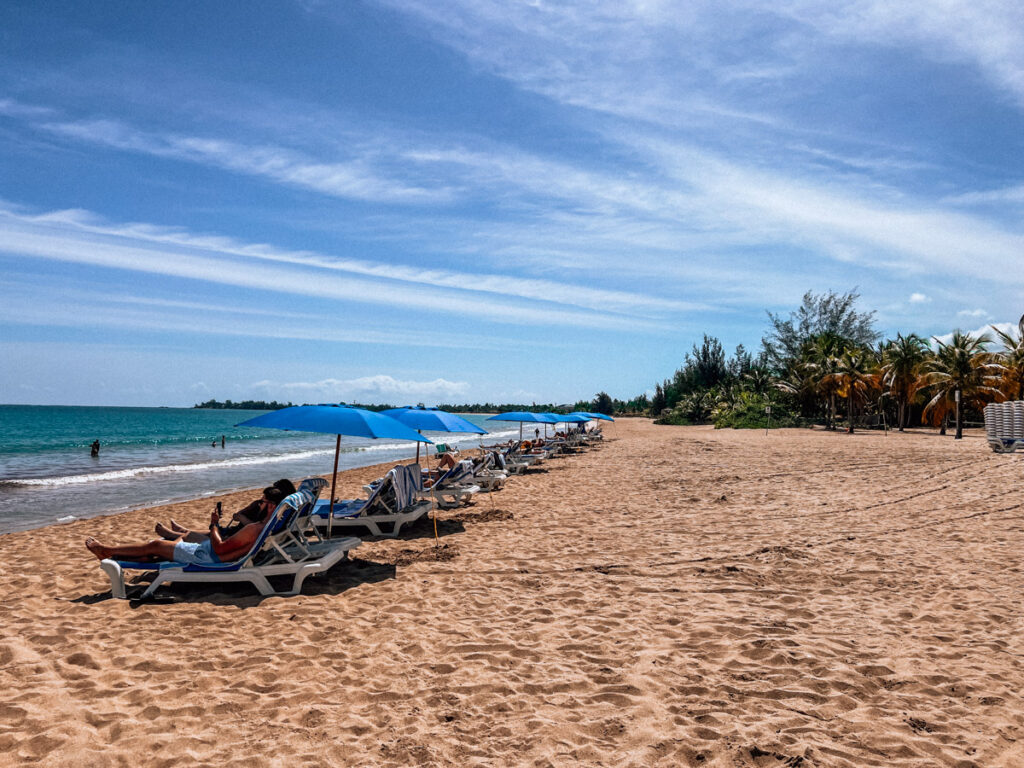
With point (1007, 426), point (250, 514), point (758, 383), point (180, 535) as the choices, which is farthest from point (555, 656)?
point (758, 383)

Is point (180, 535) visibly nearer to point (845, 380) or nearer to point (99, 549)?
point (99, 549)

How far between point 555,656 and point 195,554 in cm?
370

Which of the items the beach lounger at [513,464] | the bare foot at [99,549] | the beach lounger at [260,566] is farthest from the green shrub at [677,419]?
the bare foot at [99,549]

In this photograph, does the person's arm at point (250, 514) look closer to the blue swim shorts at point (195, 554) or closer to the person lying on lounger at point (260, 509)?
the person lying on lounger at point (260, 509)

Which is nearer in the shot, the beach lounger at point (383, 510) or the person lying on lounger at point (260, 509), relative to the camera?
the person lying on lounger at point (260, 509)

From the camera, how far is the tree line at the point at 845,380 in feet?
102

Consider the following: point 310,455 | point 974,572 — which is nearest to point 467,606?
point 974,572

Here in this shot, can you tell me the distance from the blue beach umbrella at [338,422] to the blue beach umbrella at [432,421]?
231cm

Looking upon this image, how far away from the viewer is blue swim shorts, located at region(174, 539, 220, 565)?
5.94 meters

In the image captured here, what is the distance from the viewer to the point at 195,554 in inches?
236

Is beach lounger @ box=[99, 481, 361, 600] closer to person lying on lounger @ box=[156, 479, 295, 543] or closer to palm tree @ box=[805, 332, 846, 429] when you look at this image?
person lying on lounger @ box=[156, 479, 295, 543]

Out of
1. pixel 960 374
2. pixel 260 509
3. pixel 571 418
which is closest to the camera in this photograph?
pixel 260 509

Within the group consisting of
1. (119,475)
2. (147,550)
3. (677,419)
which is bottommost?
(119,475)

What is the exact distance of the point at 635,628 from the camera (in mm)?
4883
